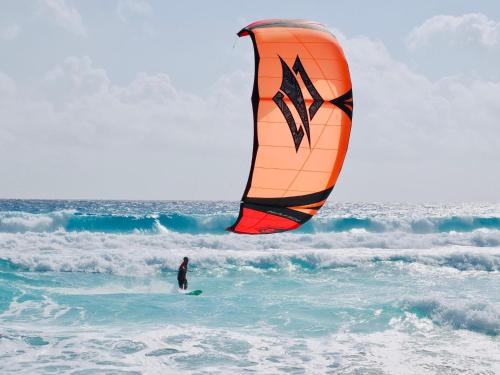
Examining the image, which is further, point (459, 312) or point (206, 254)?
point (206, 254)

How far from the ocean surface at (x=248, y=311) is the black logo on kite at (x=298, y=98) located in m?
4.29

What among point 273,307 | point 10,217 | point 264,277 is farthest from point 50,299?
point 10,217

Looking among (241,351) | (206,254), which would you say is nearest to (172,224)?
(206,254)

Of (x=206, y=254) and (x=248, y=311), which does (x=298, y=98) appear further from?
(x=206, y=254)

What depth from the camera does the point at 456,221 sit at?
4738 centimetres

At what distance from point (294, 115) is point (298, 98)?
23cm

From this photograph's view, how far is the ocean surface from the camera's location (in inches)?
393

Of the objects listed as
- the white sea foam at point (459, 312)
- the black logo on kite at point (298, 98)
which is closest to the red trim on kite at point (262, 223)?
the black logo on kite at point (298, 98)

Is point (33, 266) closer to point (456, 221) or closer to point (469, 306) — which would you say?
point (469, 306)

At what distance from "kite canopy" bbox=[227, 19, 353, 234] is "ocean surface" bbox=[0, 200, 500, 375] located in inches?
135

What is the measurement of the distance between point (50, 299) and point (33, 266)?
6574 mm

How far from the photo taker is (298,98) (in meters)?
7.68

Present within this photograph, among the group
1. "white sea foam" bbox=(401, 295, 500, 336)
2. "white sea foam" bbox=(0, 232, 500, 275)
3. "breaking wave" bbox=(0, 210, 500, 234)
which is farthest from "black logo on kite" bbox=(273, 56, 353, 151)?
"breaking wave" bbox=(0, 210, 500, 234)

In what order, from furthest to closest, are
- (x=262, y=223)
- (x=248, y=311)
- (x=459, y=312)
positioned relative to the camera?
(x=248, y=311)
(x=459, y=312)
(x=262, y=223)
